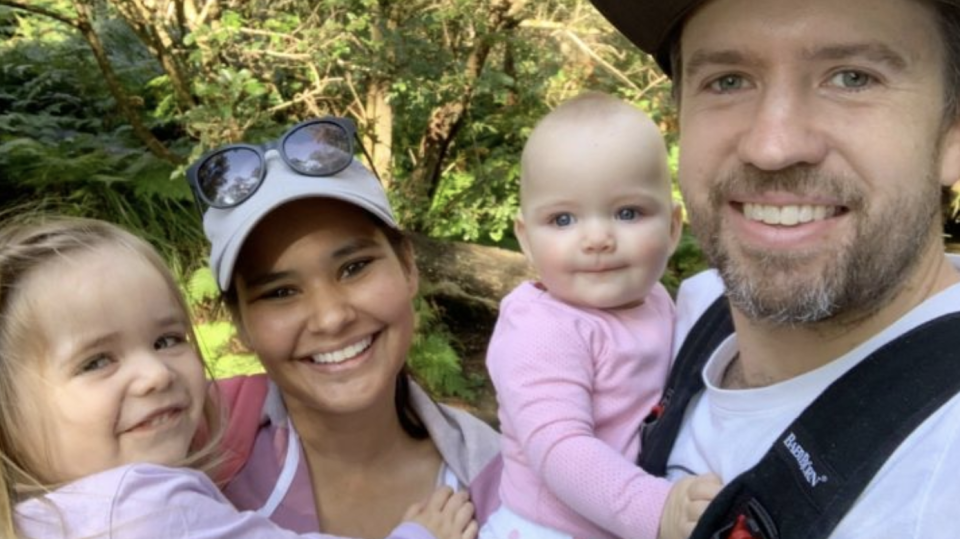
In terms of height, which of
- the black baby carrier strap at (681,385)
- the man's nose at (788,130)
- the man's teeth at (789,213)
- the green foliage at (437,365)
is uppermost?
the man's nose at (788,130)

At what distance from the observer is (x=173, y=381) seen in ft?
6.31

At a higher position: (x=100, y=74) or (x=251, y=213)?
(x=100, y=74)

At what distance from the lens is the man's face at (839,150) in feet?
4.79

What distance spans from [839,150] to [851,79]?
0.11 metres

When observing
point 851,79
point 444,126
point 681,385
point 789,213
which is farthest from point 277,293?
point 444,126

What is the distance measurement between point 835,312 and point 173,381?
4.21ft

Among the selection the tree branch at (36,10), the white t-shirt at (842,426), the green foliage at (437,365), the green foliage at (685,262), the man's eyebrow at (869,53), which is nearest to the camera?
the white t-shirt at (842,426)

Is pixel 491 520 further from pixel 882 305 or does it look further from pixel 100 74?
pixel 100 74

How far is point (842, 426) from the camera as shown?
4.30 ft

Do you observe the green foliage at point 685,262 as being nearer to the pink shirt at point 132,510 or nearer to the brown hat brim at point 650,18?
the brown hat brim at point 650,18

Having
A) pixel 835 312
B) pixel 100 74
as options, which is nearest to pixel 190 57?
pixel 100 74

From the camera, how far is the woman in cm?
215

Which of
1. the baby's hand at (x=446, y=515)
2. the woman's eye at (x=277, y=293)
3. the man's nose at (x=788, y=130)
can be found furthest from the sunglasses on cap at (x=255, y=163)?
the man's nose at (x=788, y=130)

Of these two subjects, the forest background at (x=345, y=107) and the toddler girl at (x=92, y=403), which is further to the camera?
the forest background at (x=345, y=107)
